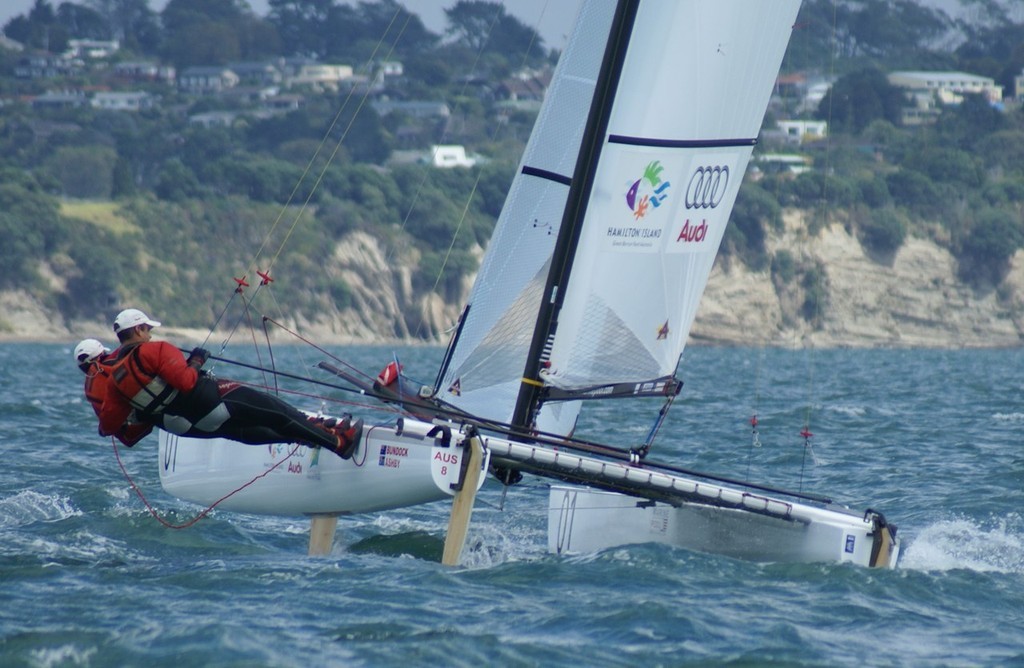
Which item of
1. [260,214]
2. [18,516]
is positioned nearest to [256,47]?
[260,214]

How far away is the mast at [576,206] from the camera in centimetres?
830

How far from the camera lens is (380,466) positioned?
780cm

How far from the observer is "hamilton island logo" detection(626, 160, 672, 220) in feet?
27.4

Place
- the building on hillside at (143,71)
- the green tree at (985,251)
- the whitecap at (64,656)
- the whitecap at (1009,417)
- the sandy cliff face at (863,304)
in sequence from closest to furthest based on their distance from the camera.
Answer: the whitecap at (64,656), the whitecap at (1009,417), the sandy cliff face at (863,304), the green tree at (985,251), the building on hillside at (143,71)

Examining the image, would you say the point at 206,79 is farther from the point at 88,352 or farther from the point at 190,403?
the point at 190,403

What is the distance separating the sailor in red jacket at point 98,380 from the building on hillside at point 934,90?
79475 mm

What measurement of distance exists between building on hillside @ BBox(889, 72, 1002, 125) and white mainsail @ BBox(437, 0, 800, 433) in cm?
7741

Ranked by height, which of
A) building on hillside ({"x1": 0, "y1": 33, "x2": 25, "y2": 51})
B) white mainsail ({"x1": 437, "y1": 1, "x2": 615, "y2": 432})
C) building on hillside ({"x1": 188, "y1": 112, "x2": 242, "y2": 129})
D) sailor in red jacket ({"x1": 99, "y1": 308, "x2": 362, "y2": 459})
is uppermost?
building on hillside ({"x1": 0, "y1": 33, "x2": 25, "y2": 51})

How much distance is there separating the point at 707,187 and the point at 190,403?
3.06m

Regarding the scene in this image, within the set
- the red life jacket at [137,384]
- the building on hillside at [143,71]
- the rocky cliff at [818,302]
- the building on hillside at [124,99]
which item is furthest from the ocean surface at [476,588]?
the building on hillside at [143,71]

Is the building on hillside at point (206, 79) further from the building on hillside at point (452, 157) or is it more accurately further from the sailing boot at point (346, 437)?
the sailing boot at point (346, 437)

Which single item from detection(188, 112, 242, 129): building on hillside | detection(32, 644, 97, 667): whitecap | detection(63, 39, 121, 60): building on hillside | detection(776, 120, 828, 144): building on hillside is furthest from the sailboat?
detection(63, 39, 121, 60): building on hillside

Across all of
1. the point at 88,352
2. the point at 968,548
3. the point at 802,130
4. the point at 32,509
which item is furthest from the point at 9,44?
the point at 968,548

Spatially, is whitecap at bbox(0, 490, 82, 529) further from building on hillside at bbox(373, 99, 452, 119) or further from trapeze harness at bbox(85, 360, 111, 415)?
building on hillside at bbox(373, 99, 452, 119)
